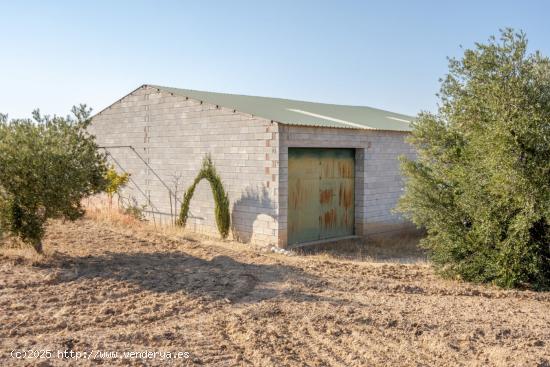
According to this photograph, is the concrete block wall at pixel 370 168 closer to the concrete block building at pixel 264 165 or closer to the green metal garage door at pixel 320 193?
the concrete block building at pixel 264 165

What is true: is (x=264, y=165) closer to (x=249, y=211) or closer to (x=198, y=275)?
(x=249, y=211)

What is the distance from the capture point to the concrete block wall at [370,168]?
1177 cm

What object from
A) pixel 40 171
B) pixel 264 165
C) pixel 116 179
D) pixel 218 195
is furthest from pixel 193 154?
pixel 40 171

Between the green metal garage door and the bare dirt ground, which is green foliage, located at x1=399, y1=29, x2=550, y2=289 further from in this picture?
the green metal garage door

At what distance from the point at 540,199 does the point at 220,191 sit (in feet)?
23.9

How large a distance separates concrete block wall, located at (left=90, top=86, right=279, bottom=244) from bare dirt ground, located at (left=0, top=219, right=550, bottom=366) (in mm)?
2131

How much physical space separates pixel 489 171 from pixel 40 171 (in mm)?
7556

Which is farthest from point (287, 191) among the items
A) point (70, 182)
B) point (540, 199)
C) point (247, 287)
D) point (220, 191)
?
point (540, 199)

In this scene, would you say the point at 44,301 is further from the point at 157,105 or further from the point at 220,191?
the point at 157,105

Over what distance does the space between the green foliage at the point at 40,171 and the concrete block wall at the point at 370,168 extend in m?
4.41

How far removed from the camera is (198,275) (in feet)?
27.9

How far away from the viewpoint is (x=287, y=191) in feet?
38.0

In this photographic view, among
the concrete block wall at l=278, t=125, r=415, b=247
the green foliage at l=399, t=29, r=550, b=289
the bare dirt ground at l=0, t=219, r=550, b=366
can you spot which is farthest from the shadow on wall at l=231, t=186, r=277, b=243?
the green foliage at l=399, t=29, r=550, b=289

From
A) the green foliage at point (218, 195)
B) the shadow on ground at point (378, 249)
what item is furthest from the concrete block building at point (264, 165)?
the shadow on ground at point (378, 249)
